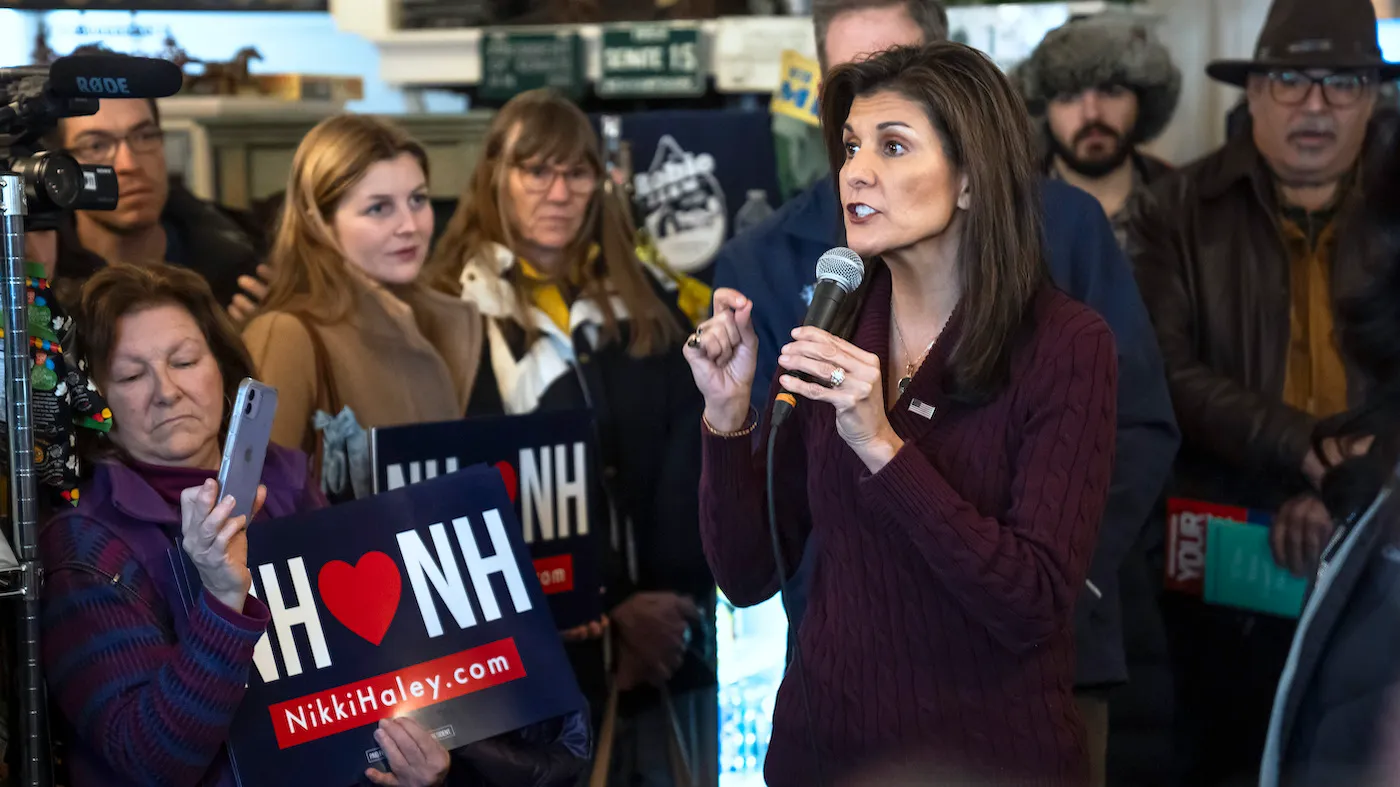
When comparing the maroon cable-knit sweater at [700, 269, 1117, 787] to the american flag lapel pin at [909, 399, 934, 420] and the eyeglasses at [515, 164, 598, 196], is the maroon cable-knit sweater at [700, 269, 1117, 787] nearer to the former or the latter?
the american flag lapel pin at [909, 399, 934, 420]

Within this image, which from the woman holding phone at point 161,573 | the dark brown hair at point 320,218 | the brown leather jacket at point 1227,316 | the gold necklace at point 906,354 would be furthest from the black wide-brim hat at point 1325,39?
the woman holding phone at point 161,573

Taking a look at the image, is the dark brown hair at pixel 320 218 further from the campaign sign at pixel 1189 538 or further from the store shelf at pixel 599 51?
the campaign sign at pixel 1189 538

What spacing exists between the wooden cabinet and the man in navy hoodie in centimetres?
144

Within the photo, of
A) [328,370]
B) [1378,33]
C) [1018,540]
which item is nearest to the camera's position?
[1018,540]

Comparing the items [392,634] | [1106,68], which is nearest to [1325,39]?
[1106,68]

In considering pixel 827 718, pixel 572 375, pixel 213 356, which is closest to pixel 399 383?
pixel 572 375

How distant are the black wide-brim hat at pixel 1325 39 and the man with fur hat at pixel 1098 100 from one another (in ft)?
1.24

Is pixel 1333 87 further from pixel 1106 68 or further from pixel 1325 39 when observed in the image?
pixel 1106 68

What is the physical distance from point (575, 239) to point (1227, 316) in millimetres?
1500

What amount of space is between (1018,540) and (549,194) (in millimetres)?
1911

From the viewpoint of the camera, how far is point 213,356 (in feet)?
7.41

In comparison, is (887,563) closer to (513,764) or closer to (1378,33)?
(513,764)

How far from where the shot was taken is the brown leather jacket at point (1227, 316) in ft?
10.7

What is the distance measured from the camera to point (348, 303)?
2906 mm
